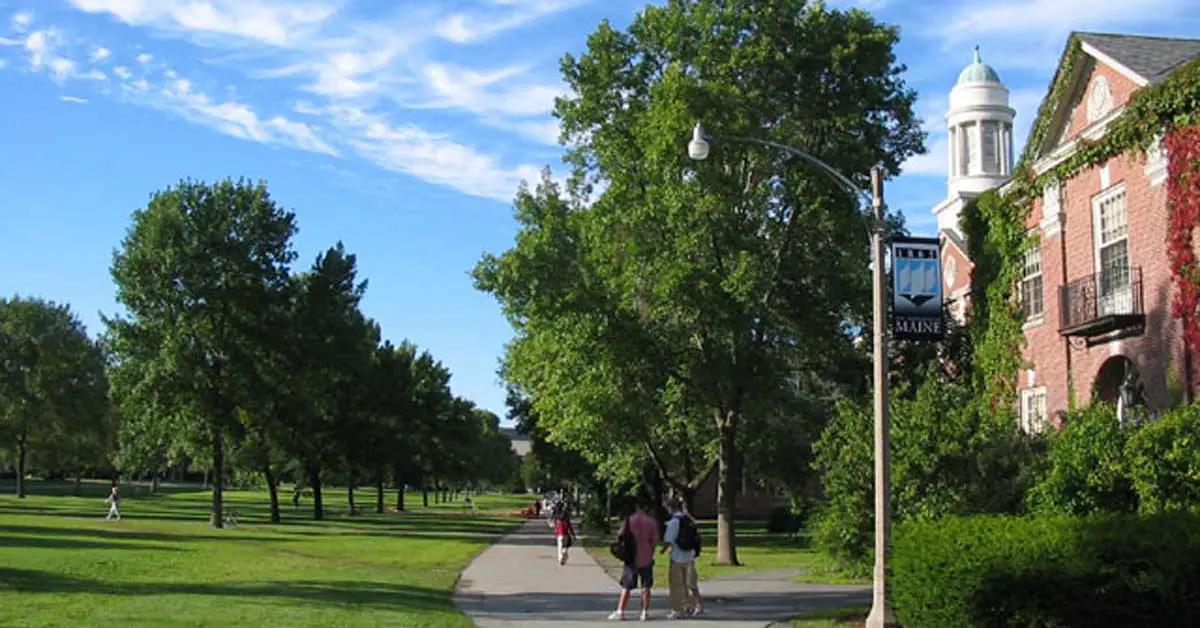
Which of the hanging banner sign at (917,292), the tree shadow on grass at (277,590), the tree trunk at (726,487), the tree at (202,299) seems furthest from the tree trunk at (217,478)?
the hanging banner sign at (917,292)

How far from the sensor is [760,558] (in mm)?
32594

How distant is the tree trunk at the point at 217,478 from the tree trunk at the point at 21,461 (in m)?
31.7

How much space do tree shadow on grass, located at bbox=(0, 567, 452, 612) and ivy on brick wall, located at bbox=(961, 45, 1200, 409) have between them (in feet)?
41.0

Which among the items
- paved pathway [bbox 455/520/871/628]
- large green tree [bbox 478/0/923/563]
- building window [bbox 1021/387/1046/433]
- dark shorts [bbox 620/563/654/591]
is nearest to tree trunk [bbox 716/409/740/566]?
large green tree [bbox 478/0/923/563]

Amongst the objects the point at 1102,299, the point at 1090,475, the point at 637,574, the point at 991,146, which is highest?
the point at 991,146

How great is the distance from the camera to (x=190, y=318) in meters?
45.8

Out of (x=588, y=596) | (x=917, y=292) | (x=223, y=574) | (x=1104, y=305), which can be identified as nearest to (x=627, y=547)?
(x=588, y=596)

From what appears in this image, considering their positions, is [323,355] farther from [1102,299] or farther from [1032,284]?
[1102,299]

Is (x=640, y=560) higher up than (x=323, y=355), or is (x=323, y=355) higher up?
(x=323, y=355)

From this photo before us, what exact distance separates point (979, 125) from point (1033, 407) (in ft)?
109

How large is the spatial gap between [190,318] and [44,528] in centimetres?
1022

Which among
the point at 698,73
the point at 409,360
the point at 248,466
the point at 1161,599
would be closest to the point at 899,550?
the point at 1161,599

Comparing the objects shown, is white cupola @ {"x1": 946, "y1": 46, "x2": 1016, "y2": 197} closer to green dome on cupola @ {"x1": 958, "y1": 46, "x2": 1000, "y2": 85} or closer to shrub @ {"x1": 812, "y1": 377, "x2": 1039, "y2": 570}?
green dome on cupola @ {"x1": 958, "y1": 46, "x2": 1000, "y2": 85}

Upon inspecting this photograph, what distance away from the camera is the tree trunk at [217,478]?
147 ft
